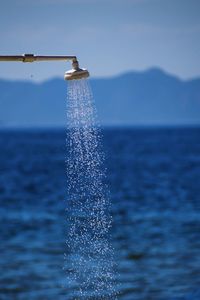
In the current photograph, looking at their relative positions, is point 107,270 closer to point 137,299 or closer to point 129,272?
point 129,272

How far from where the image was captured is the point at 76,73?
1008cm

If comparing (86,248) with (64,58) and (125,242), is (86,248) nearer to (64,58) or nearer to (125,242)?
(125,242)

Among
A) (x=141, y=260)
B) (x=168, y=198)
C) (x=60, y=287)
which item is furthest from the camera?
(x=168, y=198)

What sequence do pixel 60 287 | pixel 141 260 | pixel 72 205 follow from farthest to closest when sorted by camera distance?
pixel 72 205 → pixel 141 260 → pixel 60 287

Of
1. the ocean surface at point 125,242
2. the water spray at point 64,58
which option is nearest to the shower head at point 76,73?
the water spray at point 64,58

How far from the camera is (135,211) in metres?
48.5

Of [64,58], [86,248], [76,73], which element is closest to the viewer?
[64,58]

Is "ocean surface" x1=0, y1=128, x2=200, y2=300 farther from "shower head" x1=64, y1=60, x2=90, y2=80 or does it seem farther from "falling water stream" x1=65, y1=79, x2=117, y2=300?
"shower head" x1=64, y1=60, x2=90, y2=80

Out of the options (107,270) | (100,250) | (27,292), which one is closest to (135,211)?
(100,250)

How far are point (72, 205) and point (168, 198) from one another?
10540 millimetres

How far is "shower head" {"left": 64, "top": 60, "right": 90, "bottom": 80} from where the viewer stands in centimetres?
1008

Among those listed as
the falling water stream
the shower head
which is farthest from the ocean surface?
the shower head

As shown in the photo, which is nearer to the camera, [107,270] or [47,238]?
[107,270]

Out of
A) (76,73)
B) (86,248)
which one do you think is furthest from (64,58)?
(86,248)
